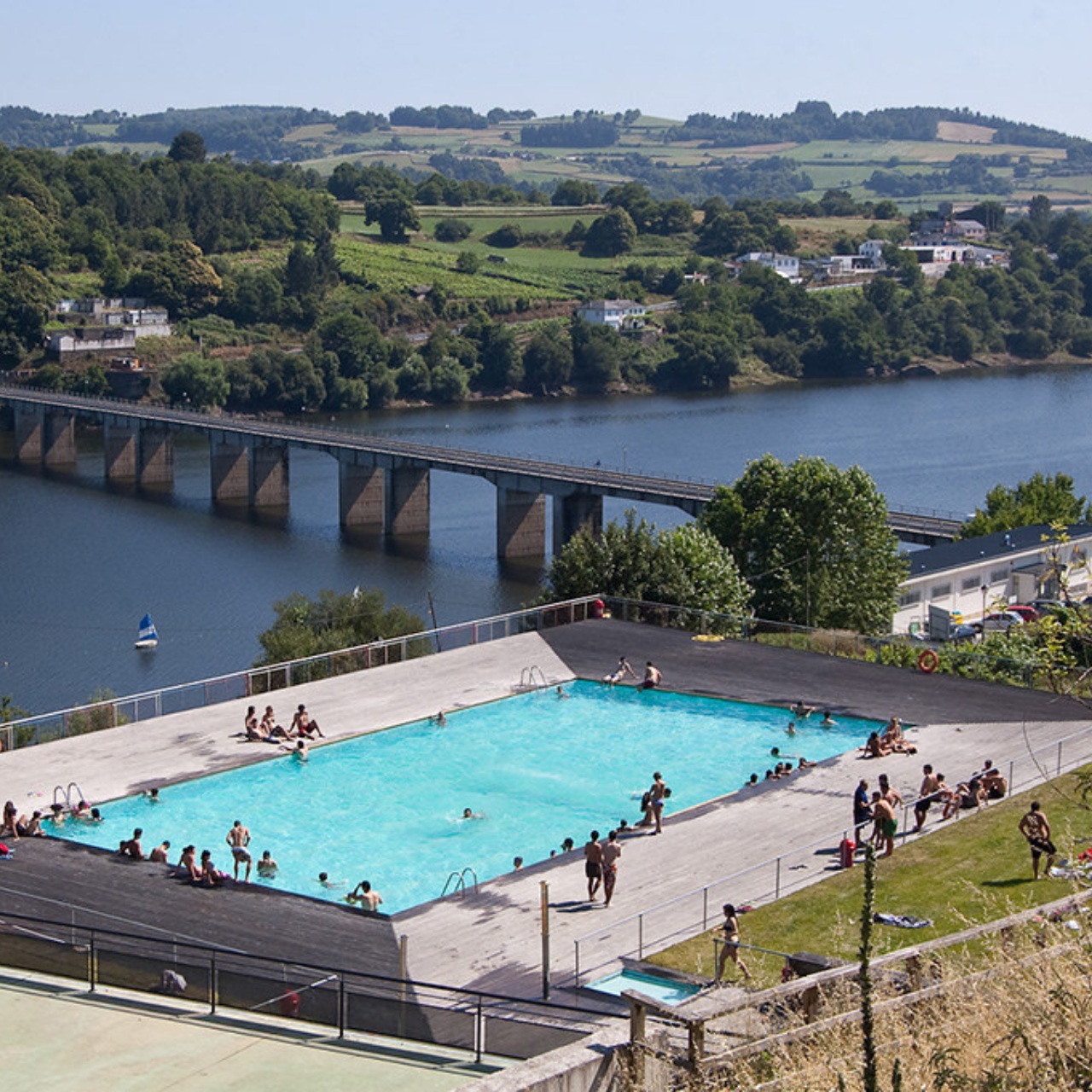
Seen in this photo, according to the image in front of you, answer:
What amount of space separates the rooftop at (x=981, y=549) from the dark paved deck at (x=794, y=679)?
76.1 feet

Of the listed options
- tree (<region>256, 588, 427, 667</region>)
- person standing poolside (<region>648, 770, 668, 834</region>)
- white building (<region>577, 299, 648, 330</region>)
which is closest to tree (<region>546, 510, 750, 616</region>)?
tree (<region>256, 588, 427, 667</region>)

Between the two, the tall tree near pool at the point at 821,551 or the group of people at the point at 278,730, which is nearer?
the group of people at the point at 278,730

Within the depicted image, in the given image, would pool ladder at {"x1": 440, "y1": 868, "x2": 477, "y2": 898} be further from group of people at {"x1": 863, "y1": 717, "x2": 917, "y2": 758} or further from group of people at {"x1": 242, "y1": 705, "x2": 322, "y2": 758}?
group of people at {"x1": 863, "y1": 717, "x2": 917, "y2": 758}

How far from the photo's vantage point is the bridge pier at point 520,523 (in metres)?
98.7

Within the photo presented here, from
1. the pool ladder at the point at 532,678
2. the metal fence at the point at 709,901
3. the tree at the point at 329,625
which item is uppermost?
the metal fence at the point at 709,901

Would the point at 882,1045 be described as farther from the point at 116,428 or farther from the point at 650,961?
the point at 116,428

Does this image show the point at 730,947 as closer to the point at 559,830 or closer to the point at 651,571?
Answer: the point at 559,830

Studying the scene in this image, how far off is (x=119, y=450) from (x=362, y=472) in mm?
27538

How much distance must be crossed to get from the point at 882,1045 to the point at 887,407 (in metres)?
148

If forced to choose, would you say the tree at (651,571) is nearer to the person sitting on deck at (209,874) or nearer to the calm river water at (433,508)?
the calm river water at (433,508)

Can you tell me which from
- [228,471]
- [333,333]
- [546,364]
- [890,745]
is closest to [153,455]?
[228,471]

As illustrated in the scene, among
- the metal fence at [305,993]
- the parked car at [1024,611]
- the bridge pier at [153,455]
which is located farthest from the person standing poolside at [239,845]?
the bridge pier at [153,455]

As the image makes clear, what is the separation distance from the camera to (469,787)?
3919 centimetres

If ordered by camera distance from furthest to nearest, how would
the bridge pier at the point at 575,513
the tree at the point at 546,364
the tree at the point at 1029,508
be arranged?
1. the tree at the point at 546,364
2. the bridge pier at the point at 575,513
3. the tree at the point at 1029,508
